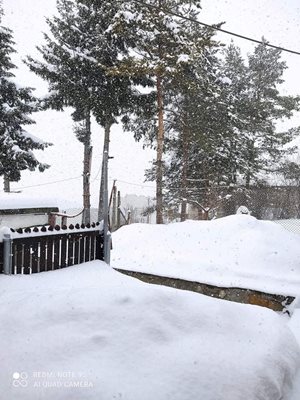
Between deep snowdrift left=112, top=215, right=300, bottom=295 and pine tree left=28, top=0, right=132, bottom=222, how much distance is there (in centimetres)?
931

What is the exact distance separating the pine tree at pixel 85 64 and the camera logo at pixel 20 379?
1655 centimetres

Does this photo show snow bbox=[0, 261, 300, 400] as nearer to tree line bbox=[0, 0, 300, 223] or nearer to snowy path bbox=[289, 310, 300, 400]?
snowy path bbox=[289, 310, 300, 400]

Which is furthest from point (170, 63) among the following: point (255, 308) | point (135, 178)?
point (135, 178)

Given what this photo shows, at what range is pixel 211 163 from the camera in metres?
21.5

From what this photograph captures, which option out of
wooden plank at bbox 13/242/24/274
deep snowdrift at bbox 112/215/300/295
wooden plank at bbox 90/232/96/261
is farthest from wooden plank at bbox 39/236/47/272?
deep snowdrift at bbox 112/215/300/295

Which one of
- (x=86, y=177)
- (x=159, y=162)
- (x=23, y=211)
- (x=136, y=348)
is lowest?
(x=136, y=348)

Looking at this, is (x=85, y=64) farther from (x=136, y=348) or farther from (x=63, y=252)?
(x=136, y=348)

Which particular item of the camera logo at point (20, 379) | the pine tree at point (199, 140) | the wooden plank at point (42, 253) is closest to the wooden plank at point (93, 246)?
the wooden plank at point (42, 253)

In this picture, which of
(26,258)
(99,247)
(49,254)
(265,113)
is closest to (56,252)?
(49,254)

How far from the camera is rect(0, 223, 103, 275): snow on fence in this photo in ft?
19.6

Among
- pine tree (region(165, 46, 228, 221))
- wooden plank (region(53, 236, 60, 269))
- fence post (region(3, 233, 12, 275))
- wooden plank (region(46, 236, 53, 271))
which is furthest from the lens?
pine tree (region(165, 46, 228, 221))

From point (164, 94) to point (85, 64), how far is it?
16.0ft

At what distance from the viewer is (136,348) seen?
2.96m

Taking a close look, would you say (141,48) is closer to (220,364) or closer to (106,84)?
(106,84)
